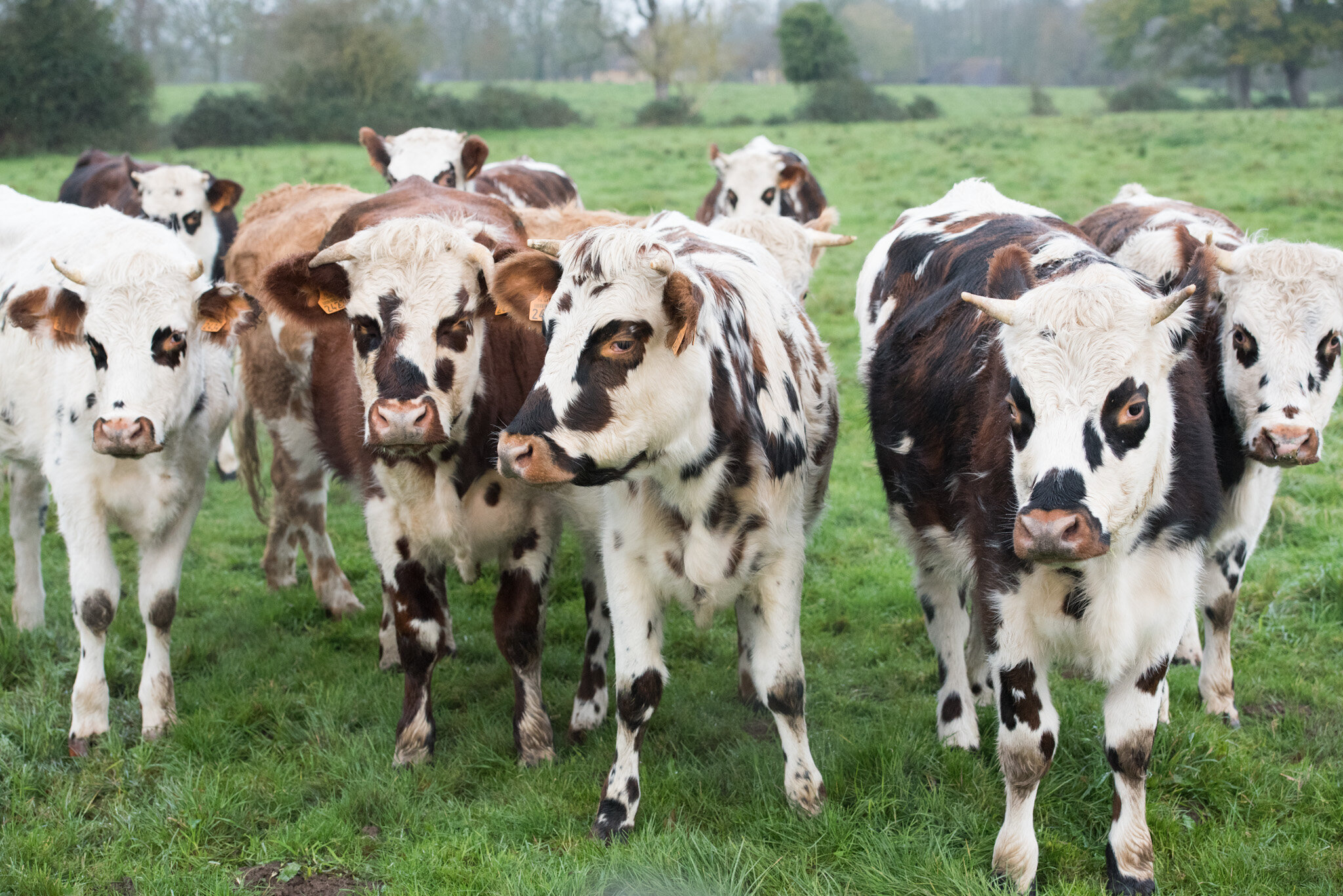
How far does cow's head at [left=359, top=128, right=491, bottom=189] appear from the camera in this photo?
7.99m

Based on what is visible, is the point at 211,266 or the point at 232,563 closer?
the point at 232,563

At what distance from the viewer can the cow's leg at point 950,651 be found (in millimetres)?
4375

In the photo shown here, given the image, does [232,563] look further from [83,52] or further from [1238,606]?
[83,52]

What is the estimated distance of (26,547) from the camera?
5.57 m

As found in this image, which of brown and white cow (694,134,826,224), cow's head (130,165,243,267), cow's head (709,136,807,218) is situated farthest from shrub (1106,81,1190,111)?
cow's head (130,165,243,267)

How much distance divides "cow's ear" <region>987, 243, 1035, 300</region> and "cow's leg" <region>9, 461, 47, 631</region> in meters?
4.68

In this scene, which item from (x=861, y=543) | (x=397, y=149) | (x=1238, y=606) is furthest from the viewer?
(x=397, y=149)

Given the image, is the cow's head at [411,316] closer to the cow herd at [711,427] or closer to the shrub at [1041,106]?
the cow herd at [711,427]

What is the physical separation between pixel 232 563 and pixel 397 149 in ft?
10.8

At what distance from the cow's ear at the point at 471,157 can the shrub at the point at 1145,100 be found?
33.8 meters

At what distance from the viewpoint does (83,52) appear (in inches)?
1152

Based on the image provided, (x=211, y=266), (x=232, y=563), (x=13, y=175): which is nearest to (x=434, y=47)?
(x=13, y=175)

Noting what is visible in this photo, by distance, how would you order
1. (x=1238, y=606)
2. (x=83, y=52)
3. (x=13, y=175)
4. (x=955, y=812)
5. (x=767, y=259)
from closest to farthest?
(x=955, y=812) < (x=767, y=259) < (x=1238, y=606) < (x=13, y=175) < (x=83, y=52)

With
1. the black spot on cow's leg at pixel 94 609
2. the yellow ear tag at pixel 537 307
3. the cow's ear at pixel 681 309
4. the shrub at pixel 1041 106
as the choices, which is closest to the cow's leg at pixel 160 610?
the black spot on cow's leg at pixel 94 609
